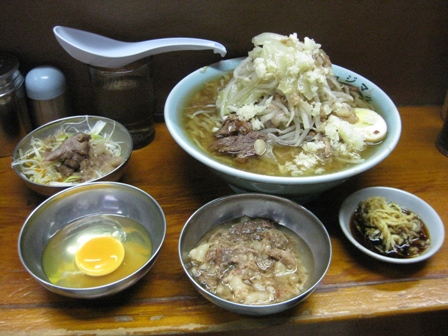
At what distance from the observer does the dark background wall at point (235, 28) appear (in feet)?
6.49

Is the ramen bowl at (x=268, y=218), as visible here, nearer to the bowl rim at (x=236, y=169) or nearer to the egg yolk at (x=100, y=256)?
the bowl rim at (x=236, y=169)

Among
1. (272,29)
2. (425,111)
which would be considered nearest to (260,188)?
(272,29)

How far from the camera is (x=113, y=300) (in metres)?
1.46

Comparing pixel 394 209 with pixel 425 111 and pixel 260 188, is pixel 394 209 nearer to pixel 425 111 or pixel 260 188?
pixel 260 188

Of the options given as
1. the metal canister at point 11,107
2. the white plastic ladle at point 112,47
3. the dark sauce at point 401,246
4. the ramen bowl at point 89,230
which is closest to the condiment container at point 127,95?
the white plastic ladle at point 112,47

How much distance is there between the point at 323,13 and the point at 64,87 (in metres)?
1.31

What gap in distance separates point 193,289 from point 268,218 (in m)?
0.40

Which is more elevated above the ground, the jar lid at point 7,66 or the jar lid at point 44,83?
the jar lid at point 7,66

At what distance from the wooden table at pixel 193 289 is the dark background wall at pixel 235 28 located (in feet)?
1.72

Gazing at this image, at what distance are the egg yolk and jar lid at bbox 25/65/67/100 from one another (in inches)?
31.5

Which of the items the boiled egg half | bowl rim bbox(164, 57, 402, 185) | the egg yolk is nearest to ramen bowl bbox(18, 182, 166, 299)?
the egg yolk

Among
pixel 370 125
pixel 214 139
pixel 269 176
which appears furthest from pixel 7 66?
pixel 370 125

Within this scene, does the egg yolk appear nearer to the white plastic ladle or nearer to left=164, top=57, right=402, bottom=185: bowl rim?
left=164, top=57, right=402, bottom=185: bowl rim

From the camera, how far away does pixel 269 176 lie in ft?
5.05
